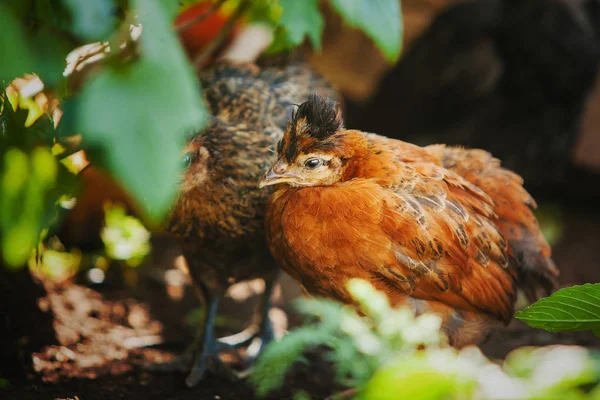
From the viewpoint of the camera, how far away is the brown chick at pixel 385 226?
2.50m

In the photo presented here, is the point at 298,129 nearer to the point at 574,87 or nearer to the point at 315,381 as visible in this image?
the point at 315,381

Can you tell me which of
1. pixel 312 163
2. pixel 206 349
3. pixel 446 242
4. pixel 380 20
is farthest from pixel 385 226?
pixel 206 349

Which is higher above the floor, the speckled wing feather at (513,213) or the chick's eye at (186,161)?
the chick's eye at (186,161)

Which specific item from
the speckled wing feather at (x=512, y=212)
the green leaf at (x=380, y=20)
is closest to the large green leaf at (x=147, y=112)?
the green leaf at (x=380, y=20)

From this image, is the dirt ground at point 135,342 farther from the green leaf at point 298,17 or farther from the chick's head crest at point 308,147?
the green leaf at point 298,17

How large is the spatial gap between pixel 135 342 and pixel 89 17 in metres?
2.42

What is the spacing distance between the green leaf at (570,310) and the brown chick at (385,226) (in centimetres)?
54

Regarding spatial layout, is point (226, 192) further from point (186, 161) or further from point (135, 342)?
point (135, 342)

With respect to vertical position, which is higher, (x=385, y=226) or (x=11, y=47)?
(x=11, y=47)

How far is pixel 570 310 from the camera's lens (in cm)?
214

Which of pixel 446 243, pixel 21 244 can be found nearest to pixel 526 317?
pixel 446 243

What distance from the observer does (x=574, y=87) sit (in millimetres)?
5125

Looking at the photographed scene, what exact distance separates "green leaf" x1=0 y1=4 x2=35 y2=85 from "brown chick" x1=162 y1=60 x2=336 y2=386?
56.4 inches

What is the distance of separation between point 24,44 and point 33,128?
681 mm
